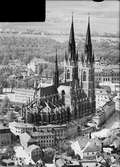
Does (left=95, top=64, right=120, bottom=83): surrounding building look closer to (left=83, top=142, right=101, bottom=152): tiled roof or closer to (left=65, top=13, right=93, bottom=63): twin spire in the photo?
(left=65, top=13, right=93, bottom=63): twin spire

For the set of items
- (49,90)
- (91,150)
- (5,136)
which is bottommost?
(91,150)

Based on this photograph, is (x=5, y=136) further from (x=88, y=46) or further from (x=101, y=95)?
(x=88, y=46)

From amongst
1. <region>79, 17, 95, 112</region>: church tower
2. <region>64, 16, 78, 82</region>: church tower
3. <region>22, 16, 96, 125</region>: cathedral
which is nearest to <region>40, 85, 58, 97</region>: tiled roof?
<region>22, 16, 96, 125</region>: cathedral

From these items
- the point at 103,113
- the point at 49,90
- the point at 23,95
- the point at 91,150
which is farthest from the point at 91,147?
the point at 23,95

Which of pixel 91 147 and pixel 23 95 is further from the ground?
pixel 23 95

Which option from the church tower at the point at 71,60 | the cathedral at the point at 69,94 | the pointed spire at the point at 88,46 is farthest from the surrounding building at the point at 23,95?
the pointed spire at the point at 88,46

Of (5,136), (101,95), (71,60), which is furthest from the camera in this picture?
(101,95)

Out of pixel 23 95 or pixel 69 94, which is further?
pixel 69 94

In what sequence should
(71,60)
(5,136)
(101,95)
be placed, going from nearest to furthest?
(5,136), (71,60), (101,95)
